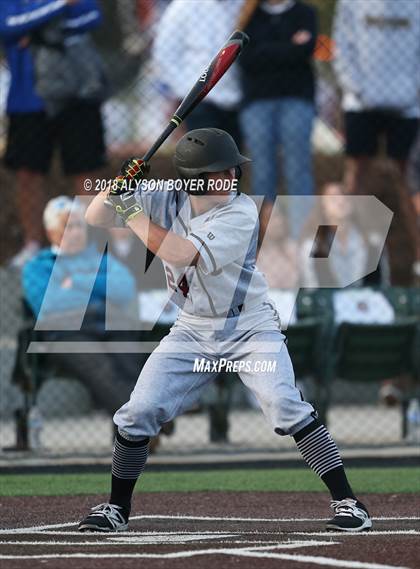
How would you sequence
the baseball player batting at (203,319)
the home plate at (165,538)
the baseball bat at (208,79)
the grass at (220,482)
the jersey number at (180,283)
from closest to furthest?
the home plate at (165,538) < the baseball player batting at (203,319) < the jersey number at (180,283) < the baseball bat at (208,79) < the grass at (220,482)

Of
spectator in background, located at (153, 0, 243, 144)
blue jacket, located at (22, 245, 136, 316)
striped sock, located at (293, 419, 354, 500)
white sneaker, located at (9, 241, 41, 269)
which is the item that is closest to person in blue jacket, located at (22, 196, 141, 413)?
blue jacket, located at (22, 245, 136, 316)

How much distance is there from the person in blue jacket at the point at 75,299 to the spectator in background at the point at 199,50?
5.59 ft

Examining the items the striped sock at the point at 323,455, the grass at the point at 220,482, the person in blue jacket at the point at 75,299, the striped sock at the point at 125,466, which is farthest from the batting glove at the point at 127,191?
the person in blue jacket at the point at 75,299

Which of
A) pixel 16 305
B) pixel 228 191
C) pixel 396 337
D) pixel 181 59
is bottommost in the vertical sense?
pixel 396 337

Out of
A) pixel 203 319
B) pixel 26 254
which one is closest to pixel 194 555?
pixel 203 319

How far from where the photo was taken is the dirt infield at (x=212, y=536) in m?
4.84

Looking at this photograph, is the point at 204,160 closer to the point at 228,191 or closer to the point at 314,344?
the point at 228,191

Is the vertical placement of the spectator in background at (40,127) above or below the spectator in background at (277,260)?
above

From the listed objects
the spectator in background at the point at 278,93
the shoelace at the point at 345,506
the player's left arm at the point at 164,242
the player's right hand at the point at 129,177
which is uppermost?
the player's right hand at the point at 129,177

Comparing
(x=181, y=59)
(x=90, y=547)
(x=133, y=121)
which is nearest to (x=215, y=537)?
(x=90, y=547)

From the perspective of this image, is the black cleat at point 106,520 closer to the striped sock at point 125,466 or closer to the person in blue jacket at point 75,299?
the striped sock at point 125,466

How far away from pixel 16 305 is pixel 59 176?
1.46 metres

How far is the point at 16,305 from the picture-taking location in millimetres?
10305

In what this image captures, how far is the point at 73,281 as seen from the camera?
9438 millimetres
